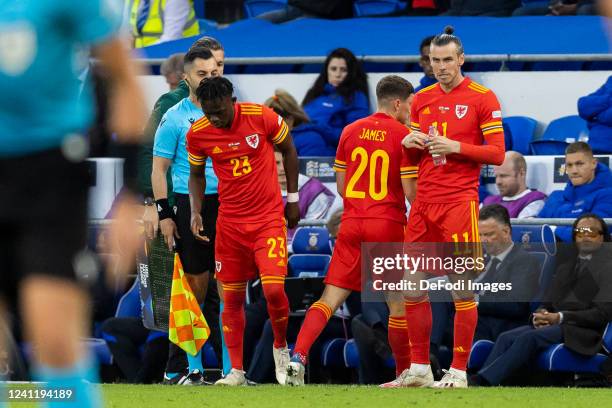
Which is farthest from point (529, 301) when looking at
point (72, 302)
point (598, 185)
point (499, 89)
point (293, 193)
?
point (72, 302)

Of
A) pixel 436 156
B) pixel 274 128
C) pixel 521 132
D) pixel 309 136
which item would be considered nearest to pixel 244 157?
pixel 274 128

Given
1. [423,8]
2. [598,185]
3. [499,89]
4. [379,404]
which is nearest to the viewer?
[379,404]

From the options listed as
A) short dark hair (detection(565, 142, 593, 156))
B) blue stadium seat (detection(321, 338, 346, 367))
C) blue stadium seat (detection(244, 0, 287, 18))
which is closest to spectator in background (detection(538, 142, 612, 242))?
short dark hair (detection(565, 142, 593, 156))

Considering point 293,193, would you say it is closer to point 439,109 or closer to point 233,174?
point 233,174

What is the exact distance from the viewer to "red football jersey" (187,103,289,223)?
879 cm

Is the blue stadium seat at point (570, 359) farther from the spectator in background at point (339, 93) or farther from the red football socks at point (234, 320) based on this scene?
the spectator in background at point (339, 93)

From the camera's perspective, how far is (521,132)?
11.7 metres

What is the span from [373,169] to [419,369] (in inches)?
48.6

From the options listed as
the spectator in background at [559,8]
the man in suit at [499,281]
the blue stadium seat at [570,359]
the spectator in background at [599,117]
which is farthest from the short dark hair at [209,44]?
the spectator in background at [559,8]

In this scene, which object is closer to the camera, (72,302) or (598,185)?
(72,302)

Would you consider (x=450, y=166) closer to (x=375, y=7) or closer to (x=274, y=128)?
(x=274, y=128)

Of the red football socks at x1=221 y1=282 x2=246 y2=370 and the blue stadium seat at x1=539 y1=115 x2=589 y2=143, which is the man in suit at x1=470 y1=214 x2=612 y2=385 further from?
the blue stadium seat at x1=539 y1=115 x2=589 y2=143

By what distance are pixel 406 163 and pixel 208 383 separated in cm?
189

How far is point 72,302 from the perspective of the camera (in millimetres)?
4238
